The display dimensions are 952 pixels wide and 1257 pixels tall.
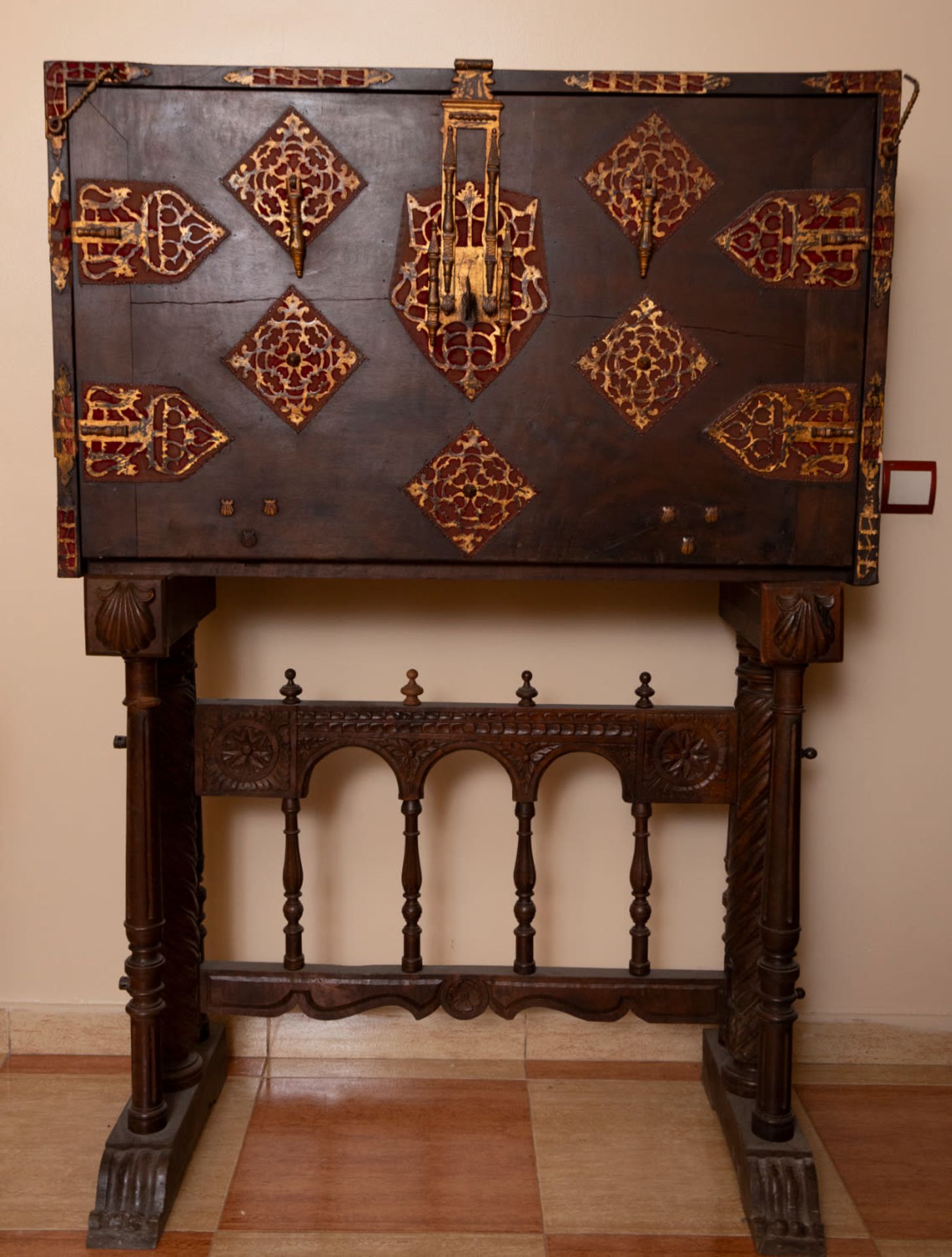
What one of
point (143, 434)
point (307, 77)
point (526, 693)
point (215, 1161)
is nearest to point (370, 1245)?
point (215, 1161)

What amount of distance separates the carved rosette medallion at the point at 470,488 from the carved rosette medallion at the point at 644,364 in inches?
7.6

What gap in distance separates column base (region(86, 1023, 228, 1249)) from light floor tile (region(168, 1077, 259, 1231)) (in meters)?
0.02

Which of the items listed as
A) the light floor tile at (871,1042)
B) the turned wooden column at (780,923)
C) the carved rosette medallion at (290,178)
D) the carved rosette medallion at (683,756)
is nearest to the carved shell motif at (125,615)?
the carved rosette medallion at (290,178)

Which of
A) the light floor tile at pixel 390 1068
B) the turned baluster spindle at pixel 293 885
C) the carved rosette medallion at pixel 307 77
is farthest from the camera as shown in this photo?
the light floor tile at pixel 390 1068

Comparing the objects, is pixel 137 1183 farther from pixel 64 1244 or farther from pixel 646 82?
pixel 646 82

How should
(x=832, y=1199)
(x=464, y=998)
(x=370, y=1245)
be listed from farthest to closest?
1. (x=464, y=998)
2. (x=832, y=1199)
3. (x=370, y=1245)

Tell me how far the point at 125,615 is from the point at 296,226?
25.9 inches

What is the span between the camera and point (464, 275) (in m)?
1.85

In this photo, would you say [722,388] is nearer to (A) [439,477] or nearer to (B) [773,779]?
(A) [439,477]

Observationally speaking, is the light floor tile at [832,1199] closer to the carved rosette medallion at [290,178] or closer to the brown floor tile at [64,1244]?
the brown floor tile at [64,1244]

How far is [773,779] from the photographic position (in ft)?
6.68

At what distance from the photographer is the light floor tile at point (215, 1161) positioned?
203cm

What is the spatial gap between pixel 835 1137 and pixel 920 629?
1001 mm

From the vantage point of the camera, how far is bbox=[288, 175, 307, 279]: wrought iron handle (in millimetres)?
1823
